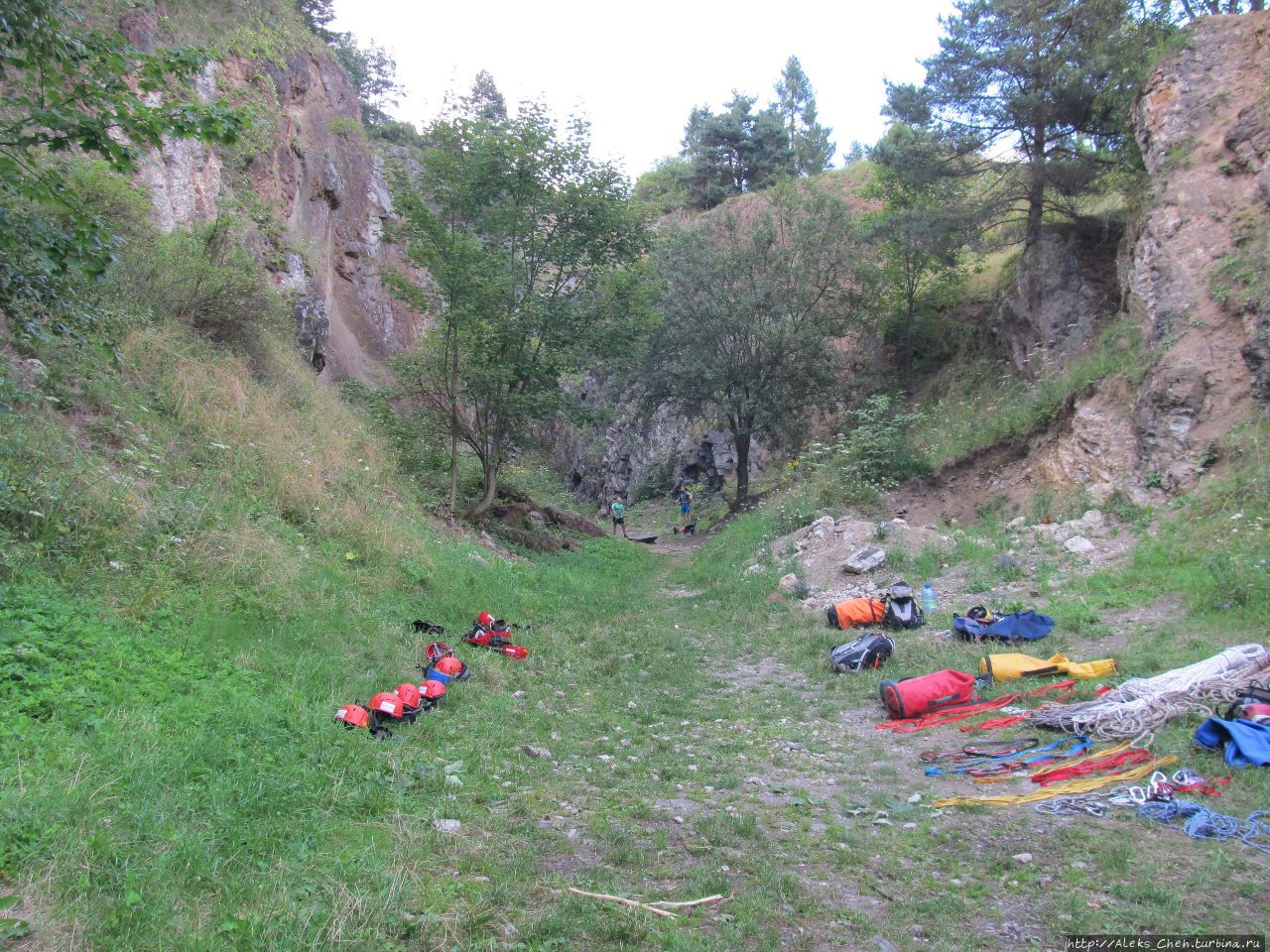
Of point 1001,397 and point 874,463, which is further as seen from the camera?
point 1001,397

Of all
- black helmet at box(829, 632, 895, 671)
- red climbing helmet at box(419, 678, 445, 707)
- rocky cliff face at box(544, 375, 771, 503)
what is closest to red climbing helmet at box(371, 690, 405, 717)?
red climbing helmet at box(419, 678, 445, 707)

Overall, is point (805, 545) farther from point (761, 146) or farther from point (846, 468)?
point (761, 146)

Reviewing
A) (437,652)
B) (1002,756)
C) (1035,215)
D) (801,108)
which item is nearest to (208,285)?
(437,652)

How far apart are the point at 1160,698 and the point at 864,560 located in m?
6.22

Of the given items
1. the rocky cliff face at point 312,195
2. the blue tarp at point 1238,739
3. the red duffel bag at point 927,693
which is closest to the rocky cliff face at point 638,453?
the rocky cliff face at point 312,195

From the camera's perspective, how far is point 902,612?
8.65m

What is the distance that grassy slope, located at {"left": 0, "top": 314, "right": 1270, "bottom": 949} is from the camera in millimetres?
2947

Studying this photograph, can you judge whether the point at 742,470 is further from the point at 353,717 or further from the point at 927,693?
the point at 353,717

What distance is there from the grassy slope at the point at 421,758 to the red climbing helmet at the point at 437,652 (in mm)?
193

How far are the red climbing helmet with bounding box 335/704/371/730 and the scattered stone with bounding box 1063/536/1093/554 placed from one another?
344 inches

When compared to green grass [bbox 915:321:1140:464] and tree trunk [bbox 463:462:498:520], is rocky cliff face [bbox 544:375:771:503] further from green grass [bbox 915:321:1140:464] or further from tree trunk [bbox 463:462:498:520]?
tree trunk [bbox 463:462:498:520]

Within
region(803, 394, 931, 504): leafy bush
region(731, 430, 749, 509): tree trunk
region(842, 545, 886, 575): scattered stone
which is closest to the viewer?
region(842, 545, 886, 575): scattered stone

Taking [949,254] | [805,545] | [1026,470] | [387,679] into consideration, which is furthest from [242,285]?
[949,254]

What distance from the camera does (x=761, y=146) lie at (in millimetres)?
39688
